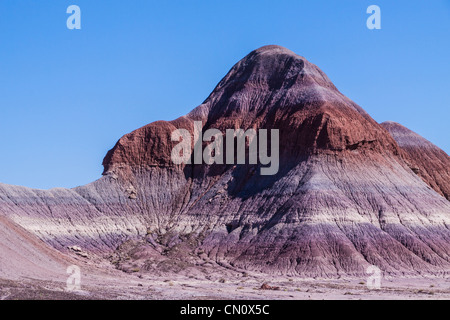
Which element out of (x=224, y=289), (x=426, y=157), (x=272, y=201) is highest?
(x=426, y=157)

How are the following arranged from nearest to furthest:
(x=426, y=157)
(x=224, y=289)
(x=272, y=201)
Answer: (x=224, y=289), (x=272, y=201), (x=426, y=157)

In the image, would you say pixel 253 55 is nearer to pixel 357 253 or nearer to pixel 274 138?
pixel 274 138

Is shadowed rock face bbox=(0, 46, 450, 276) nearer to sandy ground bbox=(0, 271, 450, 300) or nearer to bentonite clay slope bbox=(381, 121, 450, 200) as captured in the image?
sandy ground bbox=(0, 271, 450, 300)

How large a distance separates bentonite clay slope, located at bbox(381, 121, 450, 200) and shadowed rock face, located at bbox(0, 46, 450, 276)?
1593 cm

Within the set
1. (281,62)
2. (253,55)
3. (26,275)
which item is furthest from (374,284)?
(253,55)

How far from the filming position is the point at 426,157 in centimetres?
11800

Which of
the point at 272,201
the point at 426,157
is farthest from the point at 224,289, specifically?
the point at 426,157

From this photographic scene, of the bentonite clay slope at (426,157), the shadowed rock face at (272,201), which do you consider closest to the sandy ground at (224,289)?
the shadowed rock face at (272,201)

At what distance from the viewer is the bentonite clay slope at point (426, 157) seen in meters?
113

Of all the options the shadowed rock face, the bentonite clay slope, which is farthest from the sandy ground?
the bentonite clay slope

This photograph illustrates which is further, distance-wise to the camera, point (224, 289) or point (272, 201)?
point (272, 201)

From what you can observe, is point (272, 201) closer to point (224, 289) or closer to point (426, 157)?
point (224, 289)

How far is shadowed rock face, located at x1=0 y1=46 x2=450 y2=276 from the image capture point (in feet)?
245

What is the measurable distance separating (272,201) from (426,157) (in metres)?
46.7
